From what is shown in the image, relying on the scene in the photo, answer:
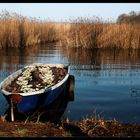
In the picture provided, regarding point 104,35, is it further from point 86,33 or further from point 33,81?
point 33,81

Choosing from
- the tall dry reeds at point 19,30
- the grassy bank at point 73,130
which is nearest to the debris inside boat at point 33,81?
the grassy bank at point 73,130

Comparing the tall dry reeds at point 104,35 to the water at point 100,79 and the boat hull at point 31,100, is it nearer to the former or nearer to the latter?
the water at point 100,79

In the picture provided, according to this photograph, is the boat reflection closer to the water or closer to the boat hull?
the boat hull

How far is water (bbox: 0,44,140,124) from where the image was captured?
9.61m

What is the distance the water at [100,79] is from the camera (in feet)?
31.5

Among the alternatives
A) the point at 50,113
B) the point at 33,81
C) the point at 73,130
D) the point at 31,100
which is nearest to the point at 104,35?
the point at 33,81

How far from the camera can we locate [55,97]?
10484 millimetres

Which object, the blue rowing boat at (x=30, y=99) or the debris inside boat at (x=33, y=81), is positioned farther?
the debris inside boat at (x=33, y=81)

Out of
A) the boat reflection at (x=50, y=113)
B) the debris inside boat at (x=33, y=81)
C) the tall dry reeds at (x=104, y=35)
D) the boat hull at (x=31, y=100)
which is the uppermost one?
the tall dry reeds at (x=104, y=35)

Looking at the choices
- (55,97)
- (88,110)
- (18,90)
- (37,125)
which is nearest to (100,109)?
(88,110)

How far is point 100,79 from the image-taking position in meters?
14.2

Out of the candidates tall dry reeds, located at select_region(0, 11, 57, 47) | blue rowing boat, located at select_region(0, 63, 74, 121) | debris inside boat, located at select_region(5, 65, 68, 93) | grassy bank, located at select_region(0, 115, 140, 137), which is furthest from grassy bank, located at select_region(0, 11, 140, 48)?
grassy bank, located at select_region(0, 115, 140, 137)

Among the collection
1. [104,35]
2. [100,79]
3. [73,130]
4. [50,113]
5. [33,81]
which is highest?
[104,35]

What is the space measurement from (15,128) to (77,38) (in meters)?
20.0
